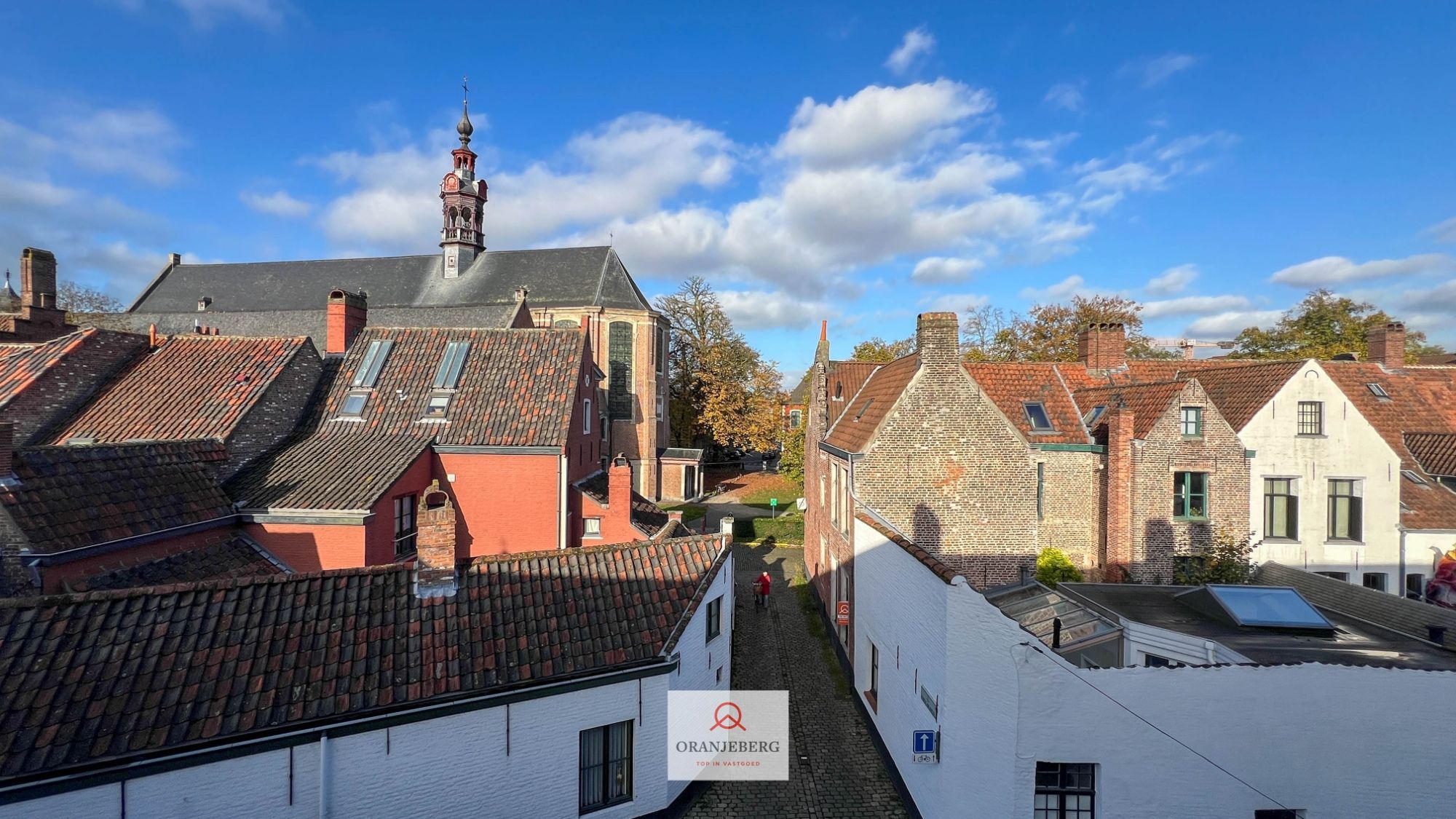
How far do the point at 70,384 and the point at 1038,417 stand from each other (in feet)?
81.8

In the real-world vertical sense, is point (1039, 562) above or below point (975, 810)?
above

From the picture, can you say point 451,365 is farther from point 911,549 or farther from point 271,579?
point 911,549

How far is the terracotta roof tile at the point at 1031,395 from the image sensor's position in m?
16.4

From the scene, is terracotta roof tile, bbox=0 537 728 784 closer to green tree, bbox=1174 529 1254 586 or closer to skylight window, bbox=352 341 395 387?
skylight window, bbox=352 341 395 387

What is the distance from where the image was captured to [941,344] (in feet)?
50.5

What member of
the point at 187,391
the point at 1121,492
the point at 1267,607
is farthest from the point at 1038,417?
the point at 187,391

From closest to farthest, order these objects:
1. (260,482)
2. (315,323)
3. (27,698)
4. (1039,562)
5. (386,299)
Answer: (27,698) < (260,482) < (1039,562) < (315,323) < (386,299)

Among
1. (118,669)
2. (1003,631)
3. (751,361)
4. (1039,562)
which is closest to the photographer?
(118,669)

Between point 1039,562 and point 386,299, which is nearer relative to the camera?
point 1039,562

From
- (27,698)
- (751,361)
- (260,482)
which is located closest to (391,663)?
(27,698)

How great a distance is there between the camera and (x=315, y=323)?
34875 millimetres

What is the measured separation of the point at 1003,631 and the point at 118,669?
410 inches

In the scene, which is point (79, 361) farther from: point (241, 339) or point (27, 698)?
point (27, 698)

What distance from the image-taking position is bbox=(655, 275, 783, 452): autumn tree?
148 feet
